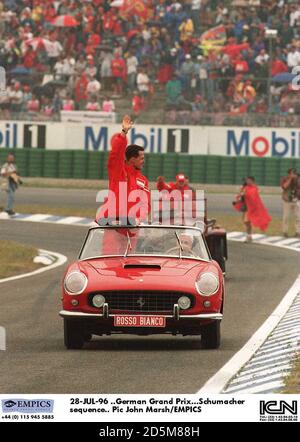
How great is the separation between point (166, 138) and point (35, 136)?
13.0 ft

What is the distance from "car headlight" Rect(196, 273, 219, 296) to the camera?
12148 millimetres

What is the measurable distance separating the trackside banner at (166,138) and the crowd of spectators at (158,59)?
491 mm

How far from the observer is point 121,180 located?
42.8ft

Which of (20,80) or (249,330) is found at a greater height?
(20,80)

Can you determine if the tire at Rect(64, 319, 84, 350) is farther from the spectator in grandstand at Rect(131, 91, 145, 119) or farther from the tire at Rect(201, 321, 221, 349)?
the spectator in grandstand at Rect(131, 91, 145, 119)

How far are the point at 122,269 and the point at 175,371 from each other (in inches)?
77.4

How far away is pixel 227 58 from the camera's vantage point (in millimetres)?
38344

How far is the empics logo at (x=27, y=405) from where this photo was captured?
7.88 m

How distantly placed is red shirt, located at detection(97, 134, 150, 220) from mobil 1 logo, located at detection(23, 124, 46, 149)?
26802mm

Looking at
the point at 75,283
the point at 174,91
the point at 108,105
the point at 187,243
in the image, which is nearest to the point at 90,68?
the point at 108,105

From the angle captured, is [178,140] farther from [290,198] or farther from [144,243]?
[144,243]

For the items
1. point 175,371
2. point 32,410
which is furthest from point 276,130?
point 32,410

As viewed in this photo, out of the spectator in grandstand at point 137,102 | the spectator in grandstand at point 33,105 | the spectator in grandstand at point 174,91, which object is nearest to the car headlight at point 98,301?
the spectator in grandstand at point 174,91
